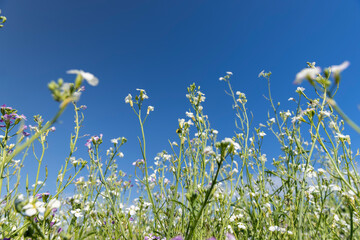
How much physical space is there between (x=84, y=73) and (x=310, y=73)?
2.59ft

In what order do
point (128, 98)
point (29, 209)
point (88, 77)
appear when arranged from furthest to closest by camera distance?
point (128, 98) → point (29, 209) → point (88, 77)

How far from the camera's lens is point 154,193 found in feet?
11.7

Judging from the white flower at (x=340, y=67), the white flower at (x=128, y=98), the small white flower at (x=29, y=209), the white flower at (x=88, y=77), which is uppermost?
the white flower at (x=128, y=98)

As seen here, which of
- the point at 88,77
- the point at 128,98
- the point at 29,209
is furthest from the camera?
the point at 128,98

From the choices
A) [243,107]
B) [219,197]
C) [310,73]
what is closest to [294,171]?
[219,197]

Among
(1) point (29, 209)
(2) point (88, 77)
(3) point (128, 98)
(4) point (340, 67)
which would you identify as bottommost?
(1) point (29, 209)

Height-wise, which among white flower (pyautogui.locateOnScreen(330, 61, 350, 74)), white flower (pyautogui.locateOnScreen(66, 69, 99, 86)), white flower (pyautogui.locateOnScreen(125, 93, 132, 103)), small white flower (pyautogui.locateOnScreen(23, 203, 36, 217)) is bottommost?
small white flower (pyautogui.locateOnScreen(23, 203, 36, 217))

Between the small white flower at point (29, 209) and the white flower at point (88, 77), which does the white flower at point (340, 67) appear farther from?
the small white flower at point (29, 209)

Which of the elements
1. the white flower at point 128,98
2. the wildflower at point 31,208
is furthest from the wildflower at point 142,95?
the wildflower at point 31,208

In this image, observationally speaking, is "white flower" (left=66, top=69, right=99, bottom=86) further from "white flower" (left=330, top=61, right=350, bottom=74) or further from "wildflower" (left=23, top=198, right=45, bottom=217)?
"white flower" (left=330, top=61, right=350, bottom=74)

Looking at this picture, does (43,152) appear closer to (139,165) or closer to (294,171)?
(139,165)

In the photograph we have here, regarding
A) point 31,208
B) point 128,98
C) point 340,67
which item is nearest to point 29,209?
point 31,208

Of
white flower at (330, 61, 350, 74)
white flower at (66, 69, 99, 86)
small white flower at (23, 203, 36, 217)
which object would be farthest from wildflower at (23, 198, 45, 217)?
white flower at (330, 61, 350, 74)

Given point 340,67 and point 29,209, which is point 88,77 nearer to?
point 29,209
